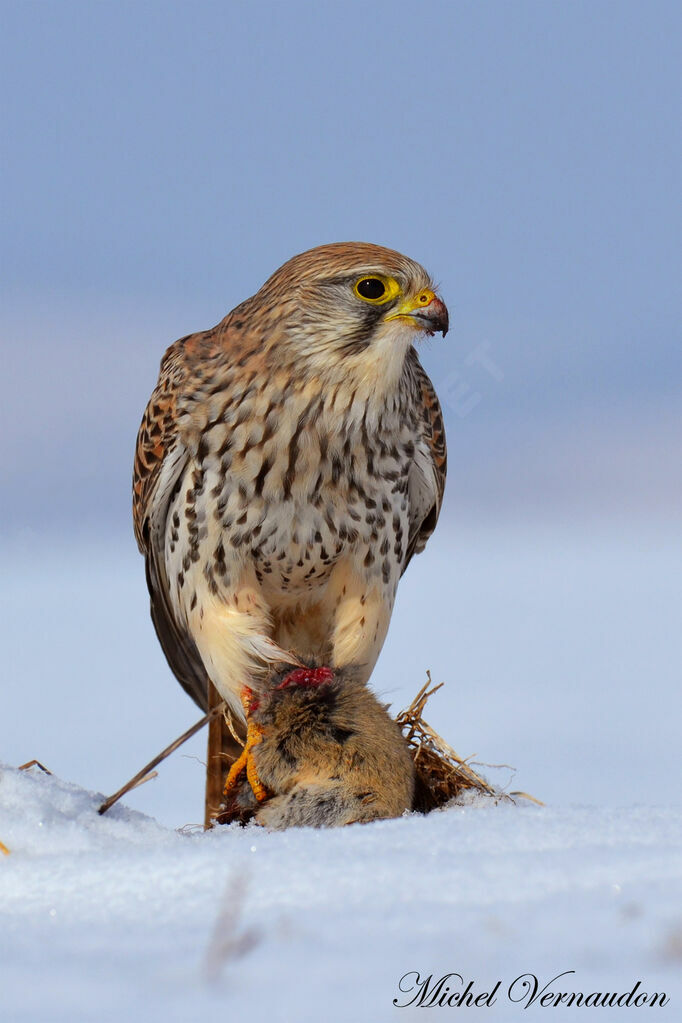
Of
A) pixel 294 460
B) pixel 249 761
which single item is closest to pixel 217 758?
pixel 249 761

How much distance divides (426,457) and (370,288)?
2.83ft

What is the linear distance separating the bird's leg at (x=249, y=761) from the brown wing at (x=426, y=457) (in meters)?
1.12

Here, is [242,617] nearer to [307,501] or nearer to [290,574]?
[290,574]

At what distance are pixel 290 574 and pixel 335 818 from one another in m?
1.11

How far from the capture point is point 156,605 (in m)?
5.33

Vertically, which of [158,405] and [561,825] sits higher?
[158,405]

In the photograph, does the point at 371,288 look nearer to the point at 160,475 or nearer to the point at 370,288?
the point at 370,288

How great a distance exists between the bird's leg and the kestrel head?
1266mm

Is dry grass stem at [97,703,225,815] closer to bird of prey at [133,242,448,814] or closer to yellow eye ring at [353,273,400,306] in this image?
bird of prey at [133,242,448,814]

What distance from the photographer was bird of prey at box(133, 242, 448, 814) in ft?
14.1

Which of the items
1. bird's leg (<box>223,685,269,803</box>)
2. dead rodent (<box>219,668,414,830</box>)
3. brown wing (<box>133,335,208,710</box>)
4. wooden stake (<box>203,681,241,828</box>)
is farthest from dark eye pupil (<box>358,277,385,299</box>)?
wooden stake (<box>203,681,241,828</box>)

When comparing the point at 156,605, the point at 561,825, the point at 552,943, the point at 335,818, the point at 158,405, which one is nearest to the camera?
the point at 552,943

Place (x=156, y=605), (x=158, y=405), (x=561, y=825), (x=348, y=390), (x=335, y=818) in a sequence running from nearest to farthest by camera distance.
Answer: (x=561, y=825), (x=335, y=818), (x=348, y=390), (x=158, y=405), (x=156, y=605)

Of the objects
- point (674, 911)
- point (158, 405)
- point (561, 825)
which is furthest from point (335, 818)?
point (158, 405)
